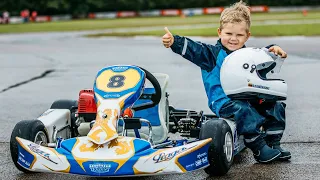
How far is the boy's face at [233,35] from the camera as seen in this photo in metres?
5.64

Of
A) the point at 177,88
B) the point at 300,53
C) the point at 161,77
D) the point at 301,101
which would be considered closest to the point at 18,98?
the point at 177,88

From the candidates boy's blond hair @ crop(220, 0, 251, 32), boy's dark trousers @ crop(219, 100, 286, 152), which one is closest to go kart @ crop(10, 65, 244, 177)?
boy's dark trousers @ crop(219, 100, 286, 152)

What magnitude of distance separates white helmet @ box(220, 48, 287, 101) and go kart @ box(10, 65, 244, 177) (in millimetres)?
270

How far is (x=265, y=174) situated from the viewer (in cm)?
507

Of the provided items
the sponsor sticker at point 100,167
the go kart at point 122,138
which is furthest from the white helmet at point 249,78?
the sponsor sticker at point 100,167

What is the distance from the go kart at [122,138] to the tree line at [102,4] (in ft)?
214

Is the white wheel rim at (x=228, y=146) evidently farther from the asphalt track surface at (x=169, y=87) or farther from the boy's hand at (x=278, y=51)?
the boy's hand at (x=278, y=51)

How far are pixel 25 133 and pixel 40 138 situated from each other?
28 cm

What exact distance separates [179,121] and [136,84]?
33.3 inches

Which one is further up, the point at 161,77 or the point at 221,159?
the point at 161,77

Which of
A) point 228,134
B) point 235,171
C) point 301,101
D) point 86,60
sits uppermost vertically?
point 228,134

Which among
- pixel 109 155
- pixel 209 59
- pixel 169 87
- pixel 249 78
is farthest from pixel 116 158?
pixel 169 87

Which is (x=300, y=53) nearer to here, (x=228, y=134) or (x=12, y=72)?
(x=12, y=72)

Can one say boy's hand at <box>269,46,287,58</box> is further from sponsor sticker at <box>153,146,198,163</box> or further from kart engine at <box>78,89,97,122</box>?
kart engine at <box>78,89,97,122</box>
